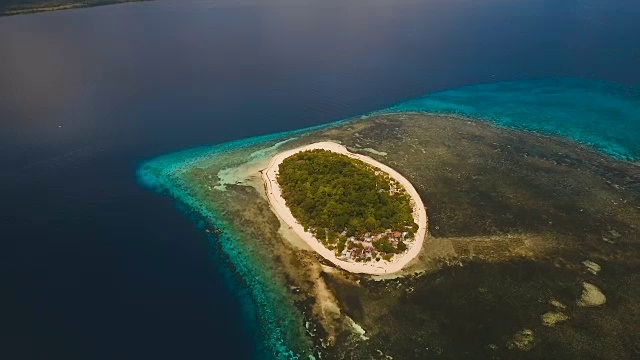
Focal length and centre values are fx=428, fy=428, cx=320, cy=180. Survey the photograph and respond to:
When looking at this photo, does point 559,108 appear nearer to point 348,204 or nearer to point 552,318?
point 348,204

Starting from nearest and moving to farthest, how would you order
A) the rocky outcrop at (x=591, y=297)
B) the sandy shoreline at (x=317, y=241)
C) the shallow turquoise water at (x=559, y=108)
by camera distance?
the rocky outcrop at (x=591, y=297)
the sandy shoreline at (x=317, y=241)
the shallow turquoise water at (x=559, y=108)

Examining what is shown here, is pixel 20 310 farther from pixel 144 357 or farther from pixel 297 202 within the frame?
pixel 297 202

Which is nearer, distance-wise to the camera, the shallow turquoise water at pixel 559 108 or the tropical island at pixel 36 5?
the shallow turquoise water at pixel 559 108

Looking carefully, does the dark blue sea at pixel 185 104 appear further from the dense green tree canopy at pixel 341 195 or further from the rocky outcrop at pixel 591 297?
the rocky outcrop at pixel 591 297

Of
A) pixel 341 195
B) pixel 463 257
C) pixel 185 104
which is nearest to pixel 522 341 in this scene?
pixel 463 257

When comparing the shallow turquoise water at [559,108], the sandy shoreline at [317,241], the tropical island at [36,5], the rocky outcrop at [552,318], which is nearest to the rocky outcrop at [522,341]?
the rocky outcrop at [552,318]

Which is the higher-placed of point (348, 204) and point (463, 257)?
point (348, 204)
